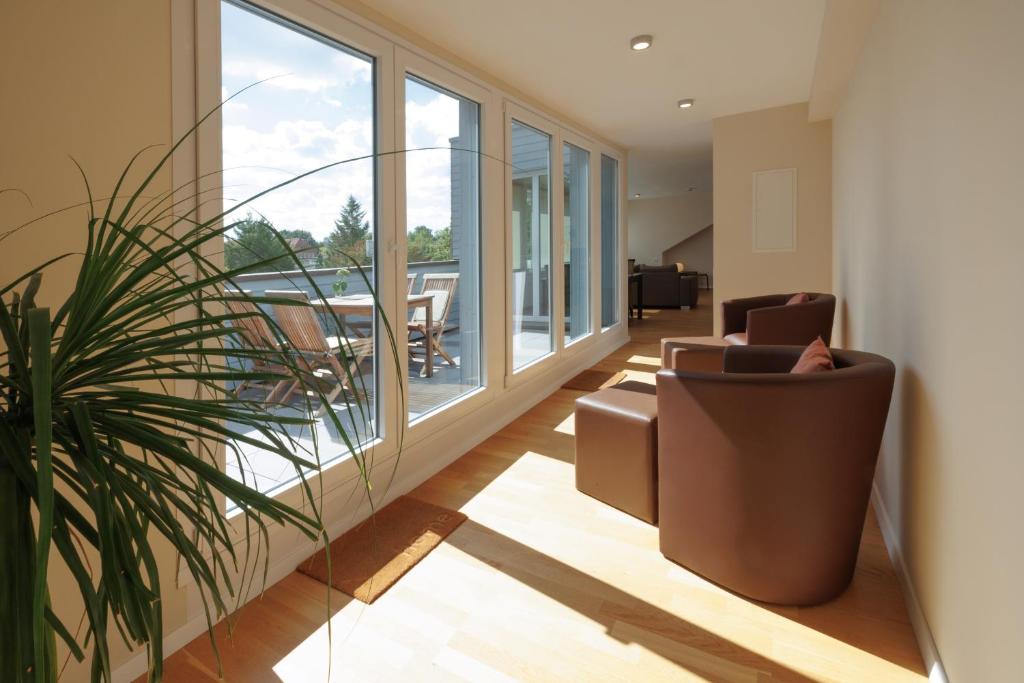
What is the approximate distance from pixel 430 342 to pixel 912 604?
8.35ft

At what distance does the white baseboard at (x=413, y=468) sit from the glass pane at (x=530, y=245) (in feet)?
1.05

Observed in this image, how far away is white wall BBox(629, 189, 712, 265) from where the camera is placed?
14.1 m

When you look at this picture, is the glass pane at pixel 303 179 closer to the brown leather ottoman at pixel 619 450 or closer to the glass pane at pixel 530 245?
the brown leather ottoman at pixel 619 450

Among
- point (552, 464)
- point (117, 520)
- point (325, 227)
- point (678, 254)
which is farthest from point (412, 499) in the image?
point (678, 254)

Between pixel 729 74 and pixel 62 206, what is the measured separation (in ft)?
13.9

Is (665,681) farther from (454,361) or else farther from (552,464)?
(454,361)

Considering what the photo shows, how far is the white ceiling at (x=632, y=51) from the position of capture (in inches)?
118

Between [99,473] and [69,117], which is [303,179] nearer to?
[69,117]

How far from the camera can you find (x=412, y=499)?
288 cm

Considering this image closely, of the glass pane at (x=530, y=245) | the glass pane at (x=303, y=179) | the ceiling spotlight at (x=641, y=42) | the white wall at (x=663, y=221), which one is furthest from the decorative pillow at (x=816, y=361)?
the white wall at (x=663, y=221)

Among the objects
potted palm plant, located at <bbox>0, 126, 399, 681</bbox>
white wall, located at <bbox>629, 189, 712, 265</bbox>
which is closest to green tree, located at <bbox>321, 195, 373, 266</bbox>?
potted palm plant, located at <bbox>0, 126, 399, 681</bbox>

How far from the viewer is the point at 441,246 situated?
334cm

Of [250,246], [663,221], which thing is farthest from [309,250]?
[663,221]

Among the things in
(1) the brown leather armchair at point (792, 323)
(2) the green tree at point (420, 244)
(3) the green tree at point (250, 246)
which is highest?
(2) the green tree at point (420, 244)
